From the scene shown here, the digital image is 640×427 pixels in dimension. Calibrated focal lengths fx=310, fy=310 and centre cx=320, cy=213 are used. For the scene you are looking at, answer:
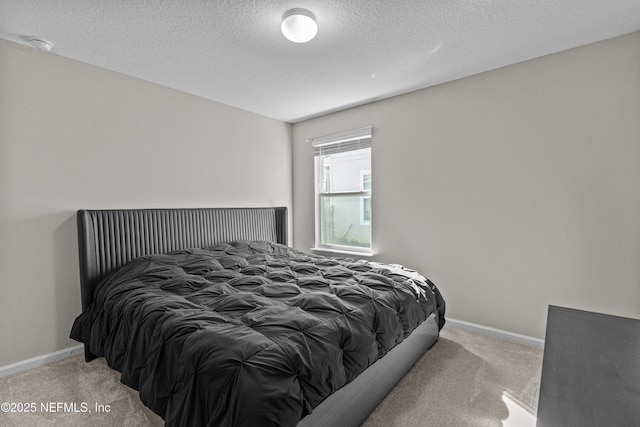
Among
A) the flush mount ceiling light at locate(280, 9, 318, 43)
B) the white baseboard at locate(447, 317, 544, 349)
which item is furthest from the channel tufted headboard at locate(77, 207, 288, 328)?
the white baseboard at locate(447, 317, 544, 349)

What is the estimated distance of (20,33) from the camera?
2.17 metres

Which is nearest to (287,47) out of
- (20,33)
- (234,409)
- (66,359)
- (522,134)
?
(20,33)

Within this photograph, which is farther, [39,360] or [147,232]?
[147,232]

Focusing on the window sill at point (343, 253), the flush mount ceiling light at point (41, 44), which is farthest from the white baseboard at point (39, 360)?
the window sill at point (343, 253)

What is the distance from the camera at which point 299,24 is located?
1.97 meters

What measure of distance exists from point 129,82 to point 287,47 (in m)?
1.59

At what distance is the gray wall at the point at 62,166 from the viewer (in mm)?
2273

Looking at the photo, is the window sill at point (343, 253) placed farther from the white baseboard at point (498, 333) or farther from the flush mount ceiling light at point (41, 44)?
the flush mount ceiling light at point (41, 44)

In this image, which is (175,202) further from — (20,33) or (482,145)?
(482,145)

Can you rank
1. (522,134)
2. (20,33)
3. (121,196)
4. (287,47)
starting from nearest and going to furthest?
1. (20,33)
2. (287,47)
3. (522,134)
4. (121,196)

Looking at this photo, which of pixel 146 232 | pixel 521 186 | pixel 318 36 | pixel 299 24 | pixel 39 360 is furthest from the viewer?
pixel 146 232

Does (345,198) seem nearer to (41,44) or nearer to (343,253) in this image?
(343,253)

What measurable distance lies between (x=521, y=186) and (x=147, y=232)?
132 inches

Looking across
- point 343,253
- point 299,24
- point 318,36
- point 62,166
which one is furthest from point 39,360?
point 318,36
